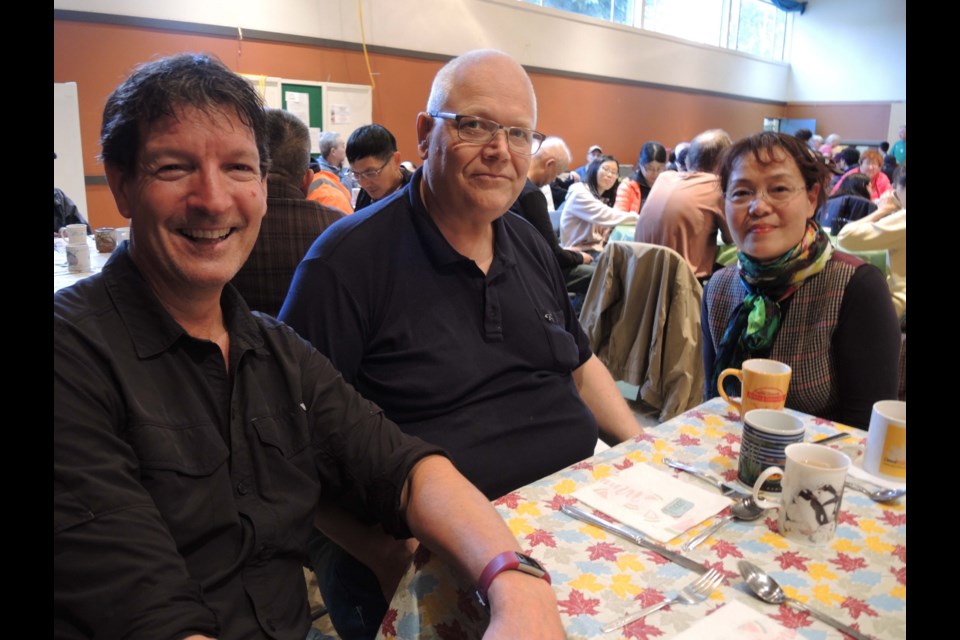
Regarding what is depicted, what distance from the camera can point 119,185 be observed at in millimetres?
905

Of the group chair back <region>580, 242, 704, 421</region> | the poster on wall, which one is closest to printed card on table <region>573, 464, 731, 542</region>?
chair back <region>580, 242, 704, 421</region>

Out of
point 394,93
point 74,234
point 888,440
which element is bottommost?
point 888,440

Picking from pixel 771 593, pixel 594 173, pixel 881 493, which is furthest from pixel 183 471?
pixel 594 173

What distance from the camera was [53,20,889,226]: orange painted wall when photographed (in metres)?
5.37

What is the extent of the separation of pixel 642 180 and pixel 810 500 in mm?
5206

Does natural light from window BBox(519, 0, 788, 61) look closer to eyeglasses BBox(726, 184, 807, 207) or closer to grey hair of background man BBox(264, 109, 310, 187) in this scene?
grey hair of background man BBox(264, 109, 310, 187)

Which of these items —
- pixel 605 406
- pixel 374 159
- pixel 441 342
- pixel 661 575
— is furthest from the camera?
pixel 374 159

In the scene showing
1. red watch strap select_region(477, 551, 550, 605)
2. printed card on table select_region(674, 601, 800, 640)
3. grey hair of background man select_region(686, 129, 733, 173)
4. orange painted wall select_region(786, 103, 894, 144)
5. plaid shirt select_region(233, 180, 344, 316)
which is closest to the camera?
printed card on table select_region(674, 601, 800, 640)

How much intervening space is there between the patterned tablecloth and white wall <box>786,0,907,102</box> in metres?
13.4

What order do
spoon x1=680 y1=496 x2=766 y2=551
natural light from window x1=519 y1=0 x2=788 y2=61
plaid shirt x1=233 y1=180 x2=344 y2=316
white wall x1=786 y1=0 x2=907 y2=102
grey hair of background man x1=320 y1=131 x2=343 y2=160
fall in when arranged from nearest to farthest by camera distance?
spoon x1=680 y1=496 x2=766 y2=551, plaid shirt x1=233 y1=180 x2=344 y2=316, grey hair of background man x1=320 y1=131 x2=343 y2=160, natural light from window x1=519 y1=0 x2=788 y2=61, white wall x1=786 y1=0 x2=907 y2=102

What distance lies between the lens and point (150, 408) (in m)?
A: 0.83

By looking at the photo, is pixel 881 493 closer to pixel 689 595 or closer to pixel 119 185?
pixel 689 595

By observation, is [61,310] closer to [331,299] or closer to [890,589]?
[331,299]

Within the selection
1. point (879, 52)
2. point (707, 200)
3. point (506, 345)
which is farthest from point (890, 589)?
point (879, 52)
